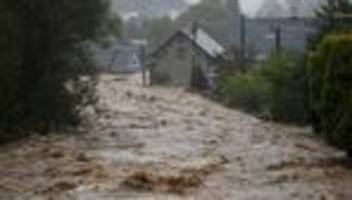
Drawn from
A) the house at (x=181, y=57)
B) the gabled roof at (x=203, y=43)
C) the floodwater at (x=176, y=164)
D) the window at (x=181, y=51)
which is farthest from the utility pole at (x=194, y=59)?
the floodwater at (x=176, y=164)

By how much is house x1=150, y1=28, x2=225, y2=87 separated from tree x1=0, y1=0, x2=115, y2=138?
110 ft

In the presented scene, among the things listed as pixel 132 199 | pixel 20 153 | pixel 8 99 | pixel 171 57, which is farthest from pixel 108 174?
pixel 171 57

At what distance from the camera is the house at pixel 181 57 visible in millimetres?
62531

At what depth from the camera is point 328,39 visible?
1969 centimetres

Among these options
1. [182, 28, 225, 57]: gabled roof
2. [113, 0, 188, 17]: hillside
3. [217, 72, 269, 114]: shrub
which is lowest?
[217, 72, 269, 114]: shrub

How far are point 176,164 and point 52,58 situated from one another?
28.8 feet

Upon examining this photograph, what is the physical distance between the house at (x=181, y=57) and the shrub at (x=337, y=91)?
4133cm

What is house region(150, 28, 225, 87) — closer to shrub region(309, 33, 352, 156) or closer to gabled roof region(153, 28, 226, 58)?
gabled roof region(153, 28, 226, 58)

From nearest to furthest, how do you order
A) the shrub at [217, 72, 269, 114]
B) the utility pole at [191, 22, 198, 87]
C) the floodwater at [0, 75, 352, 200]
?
the floodwater at [0, 75, 352, 200]
the shrub at [217, 72, 269, 114]
the utility pole at [191, 22, 198, 87]

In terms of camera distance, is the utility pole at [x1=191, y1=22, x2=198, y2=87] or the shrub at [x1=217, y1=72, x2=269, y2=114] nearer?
the shrub at [x1=217, y1=72, x2=269, y2=114]

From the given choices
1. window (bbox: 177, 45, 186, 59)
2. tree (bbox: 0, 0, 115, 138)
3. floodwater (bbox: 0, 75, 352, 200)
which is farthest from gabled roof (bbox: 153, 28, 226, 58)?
tree (bbox: 0, 0, 115, 138)

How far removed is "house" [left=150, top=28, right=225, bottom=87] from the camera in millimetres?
62531

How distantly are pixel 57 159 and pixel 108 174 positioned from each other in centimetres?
295

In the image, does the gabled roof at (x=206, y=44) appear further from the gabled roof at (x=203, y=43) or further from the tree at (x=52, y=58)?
the tree at (x=52, y=58)
